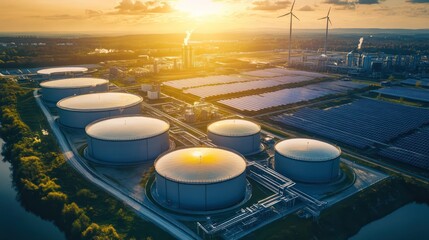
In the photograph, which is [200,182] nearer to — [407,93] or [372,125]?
[372,125]

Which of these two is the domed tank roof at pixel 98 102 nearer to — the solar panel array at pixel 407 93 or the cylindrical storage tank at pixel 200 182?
the cylindrical storage tank at pixel 200 182

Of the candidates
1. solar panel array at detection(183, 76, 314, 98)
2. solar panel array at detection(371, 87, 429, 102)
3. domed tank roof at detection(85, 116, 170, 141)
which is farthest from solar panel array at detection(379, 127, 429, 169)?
solar panel array at detection(183, 76, 314, 98)

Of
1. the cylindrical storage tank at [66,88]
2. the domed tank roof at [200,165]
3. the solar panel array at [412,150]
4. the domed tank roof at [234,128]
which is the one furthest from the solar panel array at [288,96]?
the domed tank roof at [200,165]

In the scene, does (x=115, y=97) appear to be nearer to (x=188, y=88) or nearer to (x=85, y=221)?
(x=188, y=88)

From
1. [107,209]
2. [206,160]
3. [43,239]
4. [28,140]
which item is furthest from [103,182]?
[28,140]

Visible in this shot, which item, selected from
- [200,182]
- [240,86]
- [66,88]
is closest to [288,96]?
[240,86]

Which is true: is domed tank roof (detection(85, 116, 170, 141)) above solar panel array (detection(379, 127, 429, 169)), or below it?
above

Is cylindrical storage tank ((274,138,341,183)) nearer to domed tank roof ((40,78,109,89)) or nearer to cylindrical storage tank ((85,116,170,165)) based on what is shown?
cylindrical storage tank ((85,116,170,165))
